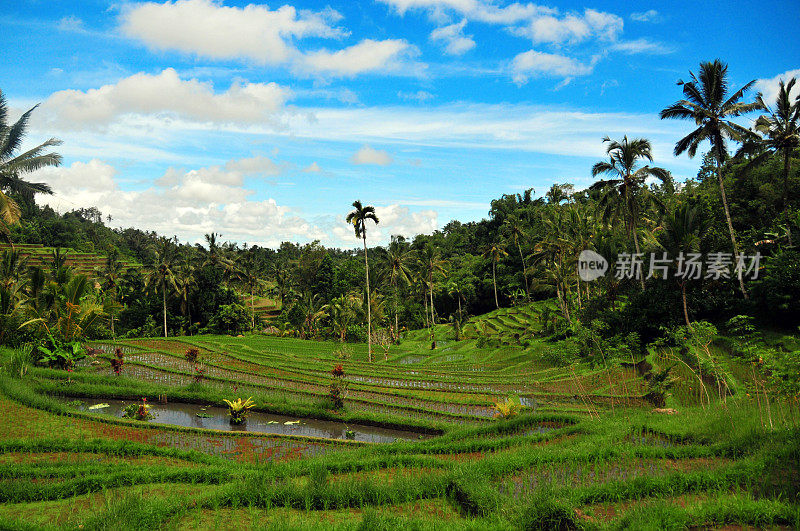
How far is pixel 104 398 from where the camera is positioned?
1742cm

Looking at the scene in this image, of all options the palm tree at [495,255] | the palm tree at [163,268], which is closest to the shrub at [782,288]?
the palm tree at [495,255]

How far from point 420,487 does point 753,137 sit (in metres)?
25.4

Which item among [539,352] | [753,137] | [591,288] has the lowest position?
[539,352]

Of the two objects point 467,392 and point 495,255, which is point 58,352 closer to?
point 467,392

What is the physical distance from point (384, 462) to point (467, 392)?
10240 mm

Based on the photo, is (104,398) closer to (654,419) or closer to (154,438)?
(154,438)

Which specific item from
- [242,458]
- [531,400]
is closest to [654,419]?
[531,400]

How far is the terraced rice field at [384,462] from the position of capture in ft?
21.9

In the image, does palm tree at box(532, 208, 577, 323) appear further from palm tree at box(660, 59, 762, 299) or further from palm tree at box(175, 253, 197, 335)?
palm tree at box(175, 253, 197, 335)

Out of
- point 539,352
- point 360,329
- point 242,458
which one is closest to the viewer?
point 242,458

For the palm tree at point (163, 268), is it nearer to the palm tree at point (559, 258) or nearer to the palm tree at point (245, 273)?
the palm tree at point (245, 273)

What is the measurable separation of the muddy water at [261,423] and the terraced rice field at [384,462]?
0.32ft

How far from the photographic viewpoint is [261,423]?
1502 cm

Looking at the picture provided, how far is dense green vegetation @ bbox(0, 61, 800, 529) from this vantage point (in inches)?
293
